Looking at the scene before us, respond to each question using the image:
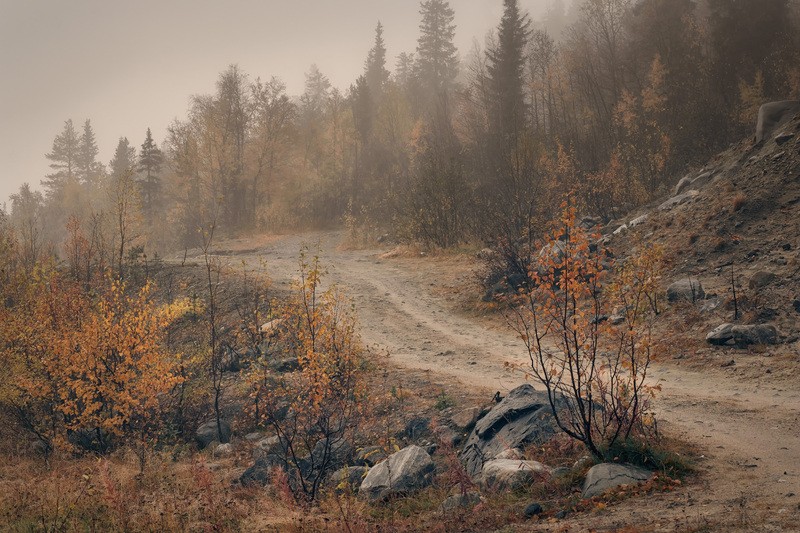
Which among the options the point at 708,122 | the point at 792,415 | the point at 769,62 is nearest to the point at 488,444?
the point at 792,415

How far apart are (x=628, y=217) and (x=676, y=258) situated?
628 centimetres

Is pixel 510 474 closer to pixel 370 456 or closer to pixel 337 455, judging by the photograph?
pixel 370 456

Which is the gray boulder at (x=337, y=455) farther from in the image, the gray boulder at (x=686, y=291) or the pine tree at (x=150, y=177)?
the pine tree at (x=150, y=177)

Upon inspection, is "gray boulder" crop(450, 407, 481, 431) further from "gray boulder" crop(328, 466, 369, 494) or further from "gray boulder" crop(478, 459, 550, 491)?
"gray boulder" crop(478, 459, 550, 491)

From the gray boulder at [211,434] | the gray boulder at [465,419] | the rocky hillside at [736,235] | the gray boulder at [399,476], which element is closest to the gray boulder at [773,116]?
the rocky hillside at [736,235]

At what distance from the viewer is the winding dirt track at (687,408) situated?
6.25 metres

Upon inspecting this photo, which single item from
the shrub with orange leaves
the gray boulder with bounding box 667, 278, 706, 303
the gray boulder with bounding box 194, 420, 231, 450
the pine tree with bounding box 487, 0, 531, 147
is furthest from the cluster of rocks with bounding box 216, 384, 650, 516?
the pine tree with bounding box 487, 0, 531, 147

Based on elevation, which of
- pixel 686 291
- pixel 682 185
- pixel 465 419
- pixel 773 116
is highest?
pixel 773 116

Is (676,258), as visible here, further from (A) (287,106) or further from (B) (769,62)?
(A) (287,106)

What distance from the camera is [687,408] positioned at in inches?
406

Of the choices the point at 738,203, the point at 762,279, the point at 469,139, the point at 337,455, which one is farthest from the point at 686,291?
the point at 469,139

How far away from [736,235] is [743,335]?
575 cm

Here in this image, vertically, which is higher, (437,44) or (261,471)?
(437,44)

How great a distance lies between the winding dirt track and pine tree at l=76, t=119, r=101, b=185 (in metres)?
75.8
